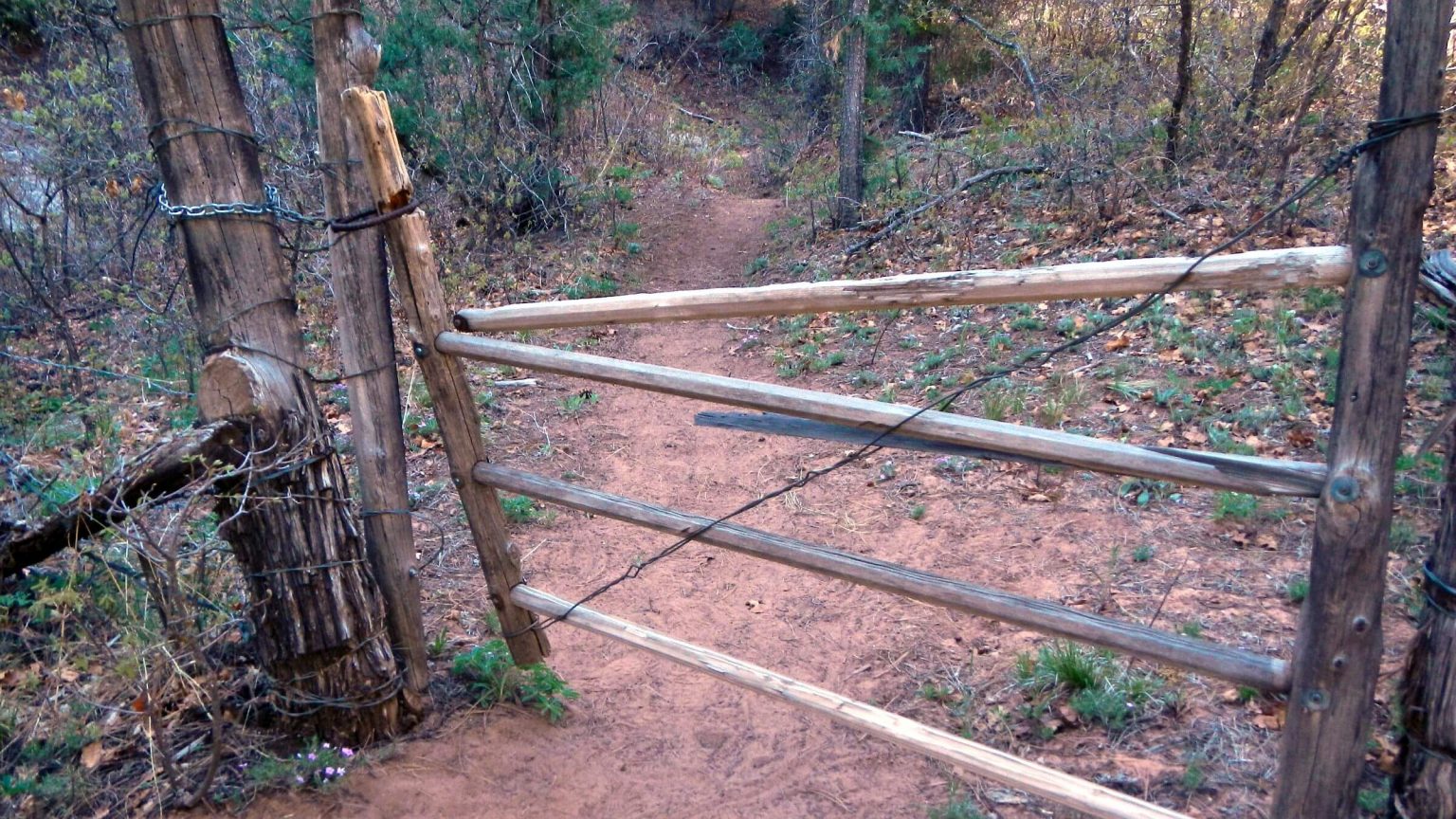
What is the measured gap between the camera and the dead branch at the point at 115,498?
2689 millimetres

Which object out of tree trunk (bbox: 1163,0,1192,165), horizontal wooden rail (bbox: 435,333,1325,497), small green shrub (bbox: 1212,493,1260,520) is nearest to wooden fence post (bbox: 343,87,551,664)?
horizontal wooden rail (bbox: 435,333,1325,497)

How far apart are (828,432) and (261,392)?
176 centimetres

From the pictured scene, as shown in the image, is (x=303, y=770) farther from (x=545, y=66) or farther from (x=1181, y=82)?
(x=545, y=66)

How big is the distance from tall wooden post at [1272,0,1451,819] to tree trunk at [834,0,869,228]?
8.78 meters

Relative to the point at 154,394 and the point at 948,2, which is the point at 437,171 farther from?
the point at 948,2

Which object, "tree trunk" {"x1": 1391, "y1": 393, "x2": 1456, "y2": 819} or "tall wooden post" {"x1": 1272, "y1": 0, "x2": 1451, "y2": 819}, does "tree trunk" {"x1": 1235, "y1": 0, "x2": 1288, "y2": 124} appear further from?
"tall wooden post" {"x1": 1272, "y1": 0, "x2": 1451, "y2": 819}

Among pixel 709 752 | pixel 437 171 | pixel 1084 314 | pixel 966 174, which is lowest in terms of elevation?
pixel 709 752

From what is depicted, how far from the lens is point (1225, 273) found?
2113mm

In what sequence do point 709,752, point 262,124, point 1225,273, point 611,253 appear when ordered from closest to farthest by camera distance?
point 1225,273 < point 709,752 < point 262,124 < point 611,253

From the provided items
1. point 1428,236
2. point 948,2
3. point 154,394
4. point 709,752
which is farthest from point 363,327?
point 948,2

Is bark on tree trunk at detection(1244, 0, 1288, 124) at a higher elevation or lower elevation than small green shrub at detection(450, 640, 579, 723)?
higher

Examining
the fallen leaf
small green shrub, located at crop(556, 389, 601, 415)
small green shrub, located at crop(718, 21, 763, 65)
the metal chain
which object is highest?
small green shrub, located at crop(718, 21, 763, 65)

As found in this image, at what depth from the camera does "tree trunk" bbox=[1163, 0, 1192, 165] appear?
311 inches

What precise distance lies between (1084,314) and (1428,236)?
6.95ft
